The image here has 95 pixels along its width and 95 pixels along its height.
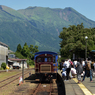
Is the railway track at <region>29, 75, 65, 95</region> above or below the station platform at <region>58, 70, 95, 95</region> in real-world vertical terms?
below

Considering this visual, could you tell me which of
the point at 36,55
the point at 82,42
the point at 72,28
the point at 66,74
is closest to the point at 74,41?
the point at 82,42

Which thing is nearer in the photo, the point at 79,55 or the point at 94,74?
the point at 94,74

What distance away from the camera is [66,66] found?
1844 cm

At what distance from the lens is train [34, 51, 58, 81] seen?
75.2 feet

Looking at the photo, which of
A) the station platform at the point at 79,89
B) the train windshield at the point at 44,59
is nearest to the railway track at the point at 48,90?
the station platform at the point at 79,89

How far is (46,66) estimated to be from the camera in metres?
23.0

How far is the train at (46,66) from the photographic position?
22.9 m

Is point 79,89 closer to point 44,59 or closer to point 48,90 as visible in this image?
point 48,90

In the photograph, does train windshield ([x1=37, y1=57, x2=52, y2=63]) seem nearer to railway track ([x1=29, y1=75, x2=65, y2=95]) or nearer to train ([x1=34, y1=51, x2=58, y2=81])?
train ([x1=34, y1=51, x2=58, y2=81])

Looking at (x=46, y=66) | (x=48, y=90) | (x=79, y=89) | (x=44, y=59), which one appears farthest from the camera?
(x=44, y=59)

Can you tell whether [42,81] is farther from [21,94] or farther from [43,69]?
[21,94]

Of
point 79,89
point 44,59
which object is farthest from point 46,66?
point 79,89

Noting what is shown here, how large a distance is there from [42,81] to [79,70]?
31.9 feet

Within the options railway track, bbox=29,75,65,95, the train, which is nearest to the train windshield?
the train
